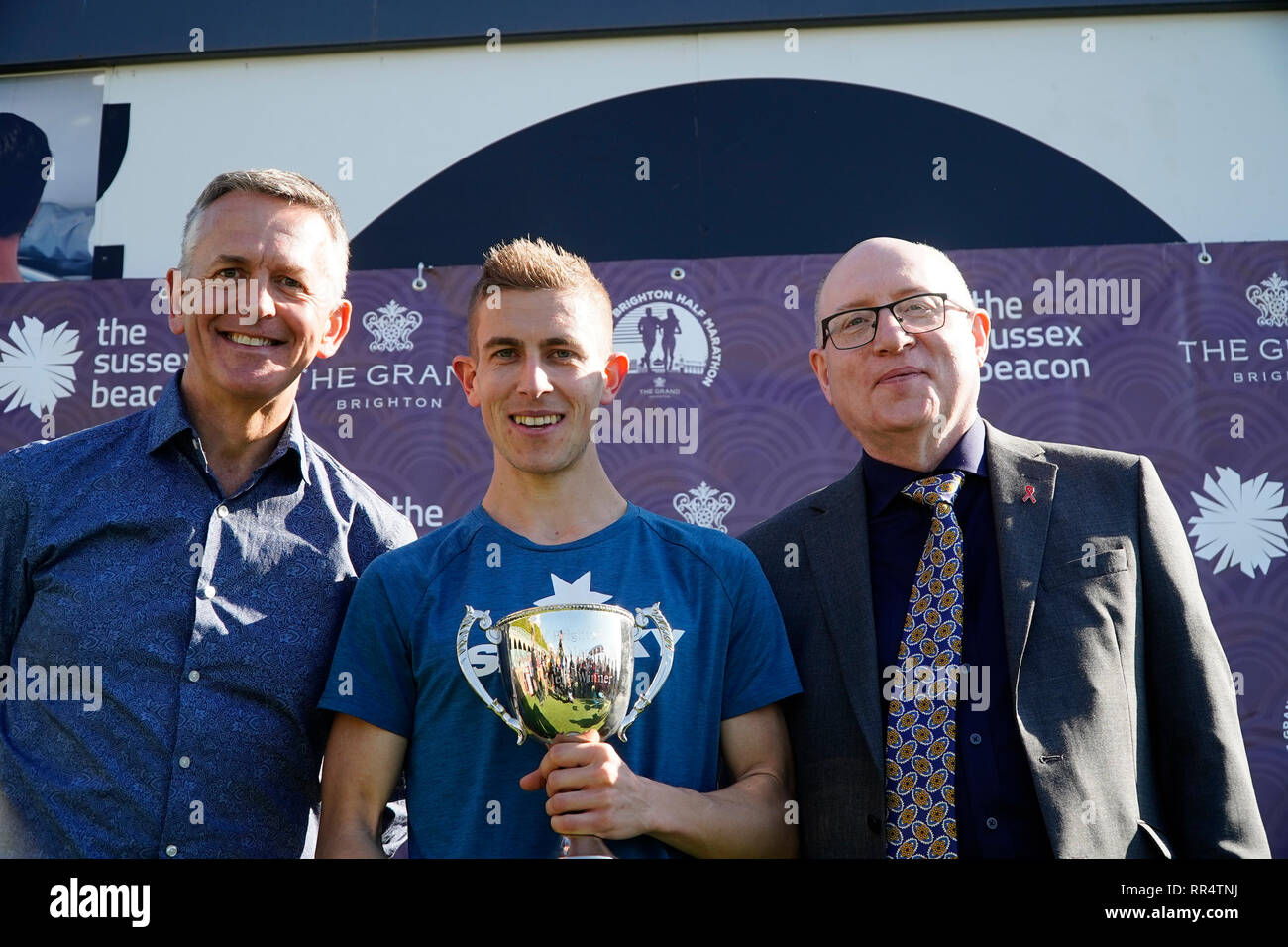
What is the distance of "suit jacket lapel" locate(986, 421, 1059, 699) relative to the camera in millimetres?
2180

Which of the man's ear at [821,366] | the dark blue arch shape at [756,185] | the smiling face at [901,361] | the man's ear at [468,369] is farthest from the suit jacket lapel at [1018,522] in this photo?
the dark blue arch shape at [756,185]

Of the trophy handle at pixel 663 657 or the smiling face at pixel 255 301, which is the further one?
the smiling face at pixel 255 301

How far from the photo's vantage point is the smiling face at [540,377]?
217cm

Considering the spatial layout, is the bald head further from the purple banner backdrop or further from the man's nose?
the purple banner backdrop

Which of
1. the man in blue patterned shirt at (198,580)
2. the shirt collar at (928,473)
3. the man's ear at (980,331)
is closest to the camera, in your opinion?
the man in blue patterned shirt at (198,580)

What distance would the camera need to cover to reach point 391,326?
11.8 ft

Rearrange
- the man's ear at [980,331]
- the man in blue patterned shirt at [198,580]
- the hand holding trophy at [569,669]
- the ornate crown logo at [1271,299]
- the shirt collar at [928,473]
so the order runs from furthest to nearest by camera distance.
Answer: the ornate crown logo at [1271,299] < the man's ear at [980,331] < the shirt collar at [928,473] < the man in blue patterned shirt at [198,580] < the hand holding trophy at [569,669]

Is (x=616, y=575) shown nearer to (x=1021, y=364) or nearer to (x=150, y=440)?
(x=150, y=440)

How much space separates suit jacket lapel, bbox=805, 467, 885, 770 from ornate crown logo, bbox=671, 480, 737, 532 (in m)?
0.89

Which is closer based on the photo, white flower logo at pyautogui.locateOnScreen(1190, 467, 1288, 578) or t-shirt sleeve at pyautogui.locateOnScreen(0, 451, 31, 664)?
t-shirt sleeve at pyautogui.locateOnScreen(0, 451, 31, 664)

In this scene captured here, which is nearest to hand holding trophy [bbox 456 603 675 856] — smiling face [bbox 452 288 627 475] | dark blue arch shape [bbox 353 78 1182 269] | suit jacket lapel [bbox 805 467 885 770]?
smiling face [bbox 452 288 627 475]

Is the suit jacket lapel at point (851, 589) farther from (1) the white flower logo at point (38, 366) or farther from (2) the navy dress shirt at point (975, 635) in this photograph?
(1) the white flower logo at point (38, 366)

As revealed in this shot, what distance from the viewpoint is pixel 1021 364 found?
3467 millimetres

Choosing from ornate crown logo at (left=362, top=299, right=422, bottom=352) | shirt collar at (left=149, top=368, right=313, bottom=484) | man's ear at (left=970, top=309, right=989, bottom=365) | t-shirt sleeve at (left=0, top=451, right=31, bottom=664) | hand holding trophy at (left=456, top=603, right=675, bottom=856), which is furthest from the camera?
ornate crown logo at (left=362, top=299, right=422, bottom=352)
